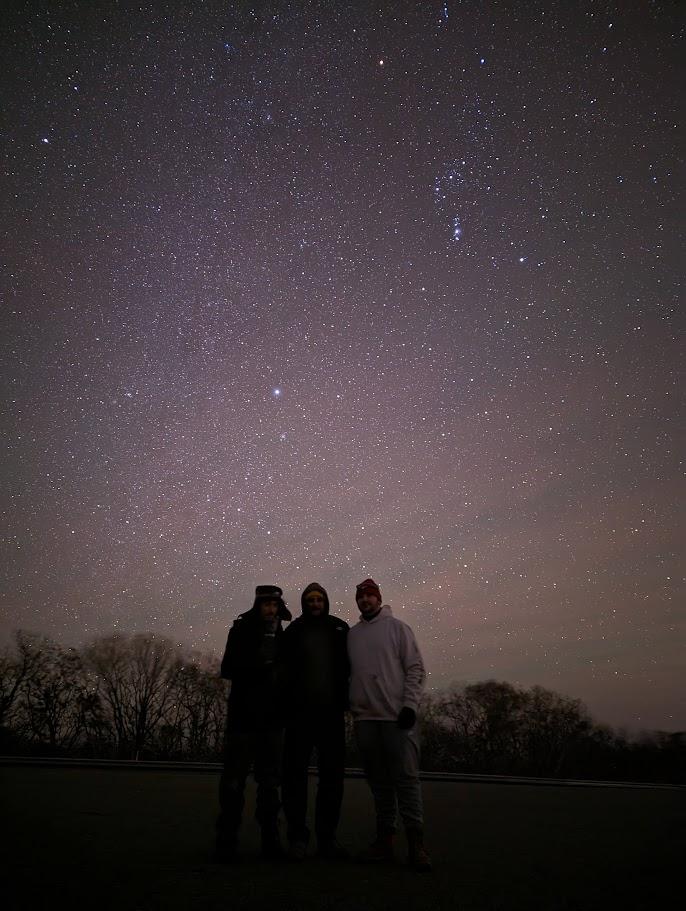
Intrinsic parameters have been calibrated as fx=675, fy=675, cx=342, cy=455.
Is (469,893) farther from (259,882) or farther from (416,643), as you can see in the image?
(416,643)

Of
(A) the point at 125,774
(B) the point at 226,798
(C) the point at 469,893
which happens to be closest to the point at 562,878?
(C) the point at 469,893

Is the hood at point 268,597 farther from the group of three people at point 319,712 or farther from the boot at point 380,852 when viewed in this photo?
the boot at point 380,852

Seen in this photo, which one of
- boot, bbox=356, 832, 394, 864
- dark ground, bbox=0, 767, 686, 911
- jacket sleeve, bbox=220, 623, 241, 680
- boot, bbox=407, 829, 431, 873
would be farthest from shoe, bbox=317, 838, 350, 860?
jacket sleeve, bbox=220, 623, 241, 680

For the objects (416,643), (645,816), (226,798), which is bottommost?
(645,816)

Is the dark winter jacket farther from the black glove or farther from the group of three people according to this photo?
the black glove

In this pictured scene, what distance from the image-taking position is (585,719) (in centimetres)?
5359

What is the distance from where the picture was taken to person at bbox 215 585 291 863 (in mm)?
4816

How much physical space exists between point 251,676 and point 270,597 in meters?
0.63

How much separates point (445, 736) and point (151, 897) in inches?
2246

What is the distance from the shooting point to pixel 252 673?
5203 millimetres

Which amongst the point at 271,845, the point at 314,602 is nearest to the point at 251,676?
the point at 314,602

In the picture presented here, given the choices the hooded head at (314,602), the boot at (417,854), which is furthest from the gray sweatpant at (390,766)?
the hooded head at (314,602)

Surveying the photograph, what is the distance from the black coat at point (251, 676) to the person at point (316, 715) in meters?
0.12

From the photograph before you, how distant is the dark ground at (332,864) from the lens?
3.34 m
